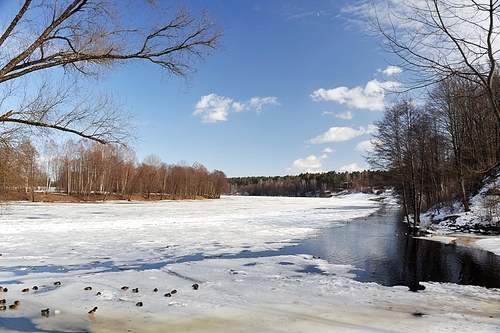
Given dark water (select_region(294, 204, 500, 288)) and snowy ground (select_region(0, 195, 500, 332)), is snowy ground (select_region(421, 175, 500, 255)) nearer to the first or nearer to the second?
dark water (select_region(294, 204, 500, 288))

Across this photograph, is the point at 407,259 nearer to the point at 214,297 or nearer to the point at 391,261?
the point at 391,261

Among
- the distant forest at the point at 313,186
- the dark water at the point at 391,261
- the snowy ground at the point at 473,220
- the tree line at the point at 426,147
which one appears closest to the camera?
the dark water at the point at 391,261

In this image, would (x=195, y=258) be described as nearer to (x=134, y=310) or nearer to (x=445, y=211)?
(x=134, y=310)

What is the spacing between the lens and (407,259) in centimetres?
1270

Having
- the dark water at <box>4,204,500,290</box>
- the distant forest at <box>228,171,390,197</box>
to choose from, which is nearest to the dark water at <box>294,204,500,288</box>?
the dark water at <box>4,204,500,290</box>

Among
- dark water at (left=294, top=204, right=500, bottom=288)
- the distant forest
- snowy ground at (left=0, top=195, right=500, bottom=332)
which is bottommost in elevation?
dark water at (left=294, top=204, right=500, bottom=288)

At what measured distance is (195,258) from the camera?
1158cm

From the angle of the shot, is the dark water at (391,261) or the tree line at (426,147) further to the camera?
the tree line at (426,147)

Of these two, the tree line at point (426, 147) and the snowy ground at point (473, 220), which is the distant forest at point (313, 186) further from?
the snowy ground at point (473, 220)

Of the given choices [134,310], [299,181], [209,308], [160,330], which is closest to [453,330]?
[209,308]

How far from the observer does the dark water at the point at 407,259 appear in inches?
377

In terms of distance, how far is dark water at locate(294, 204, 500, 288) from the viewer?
958cm

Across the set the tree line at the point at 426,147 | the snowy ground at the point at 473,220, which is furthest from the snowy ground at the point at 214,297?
the tree line at the point at 426,147

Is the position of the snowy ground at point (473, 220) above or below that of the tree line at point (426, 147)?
below
